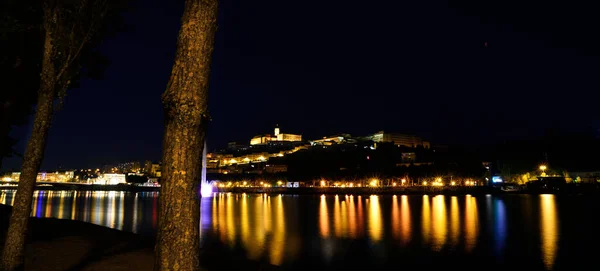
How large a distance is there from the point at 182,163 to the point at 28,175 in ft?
17.5

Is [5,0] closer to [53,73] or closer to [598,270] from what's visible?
[53,73]

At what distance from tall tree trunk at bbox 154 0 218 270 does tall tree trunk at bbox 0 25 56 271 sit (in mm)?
5045

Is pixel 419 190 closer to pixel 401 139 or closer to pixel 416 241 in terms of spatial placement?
pixel 416 241

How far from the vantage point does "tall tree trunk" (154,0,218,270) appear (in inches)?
129

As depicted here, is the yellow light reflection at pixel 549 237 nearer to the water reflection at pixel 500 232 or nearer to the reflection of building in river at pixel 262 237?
the water reflection at pixel 500 232

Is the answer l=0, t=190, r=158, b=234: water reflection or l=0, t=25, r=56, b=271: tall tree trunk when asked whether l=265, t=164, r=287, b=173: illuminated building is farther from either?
l=0, t=25, r=56, b=271: tall tree trunk

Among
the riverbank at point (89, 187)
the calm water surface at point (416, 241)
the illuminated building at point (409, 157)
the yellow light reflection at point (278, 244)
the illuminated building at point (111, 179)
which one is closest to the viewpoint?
the calm water surface at point (416, 241)

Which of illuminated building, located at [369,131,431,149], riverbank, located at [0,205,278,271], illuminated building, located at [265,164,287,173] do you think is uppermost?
illuminated building, located at [369,131,431,149]

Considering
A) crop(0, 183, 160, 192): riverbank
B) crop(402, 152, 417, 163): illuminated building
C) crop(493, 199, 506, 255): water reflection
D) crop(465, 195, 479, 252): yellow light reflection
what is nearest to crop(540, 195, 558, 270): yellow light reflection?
crop(493, 199, 506, 255): water reflection

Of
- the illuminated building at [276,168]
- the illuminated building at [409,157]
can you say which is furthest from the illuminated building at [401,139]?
the illuminated building at [276,168]

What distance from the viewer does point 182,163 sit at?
3.27 m

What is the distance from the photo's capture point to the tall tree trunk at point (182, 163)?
10.7 feet

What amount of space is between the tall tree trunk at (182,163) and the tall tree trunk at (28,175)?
5045 millimetres

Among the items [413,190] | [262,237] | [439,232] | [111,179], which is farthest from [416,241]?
[111,179]
